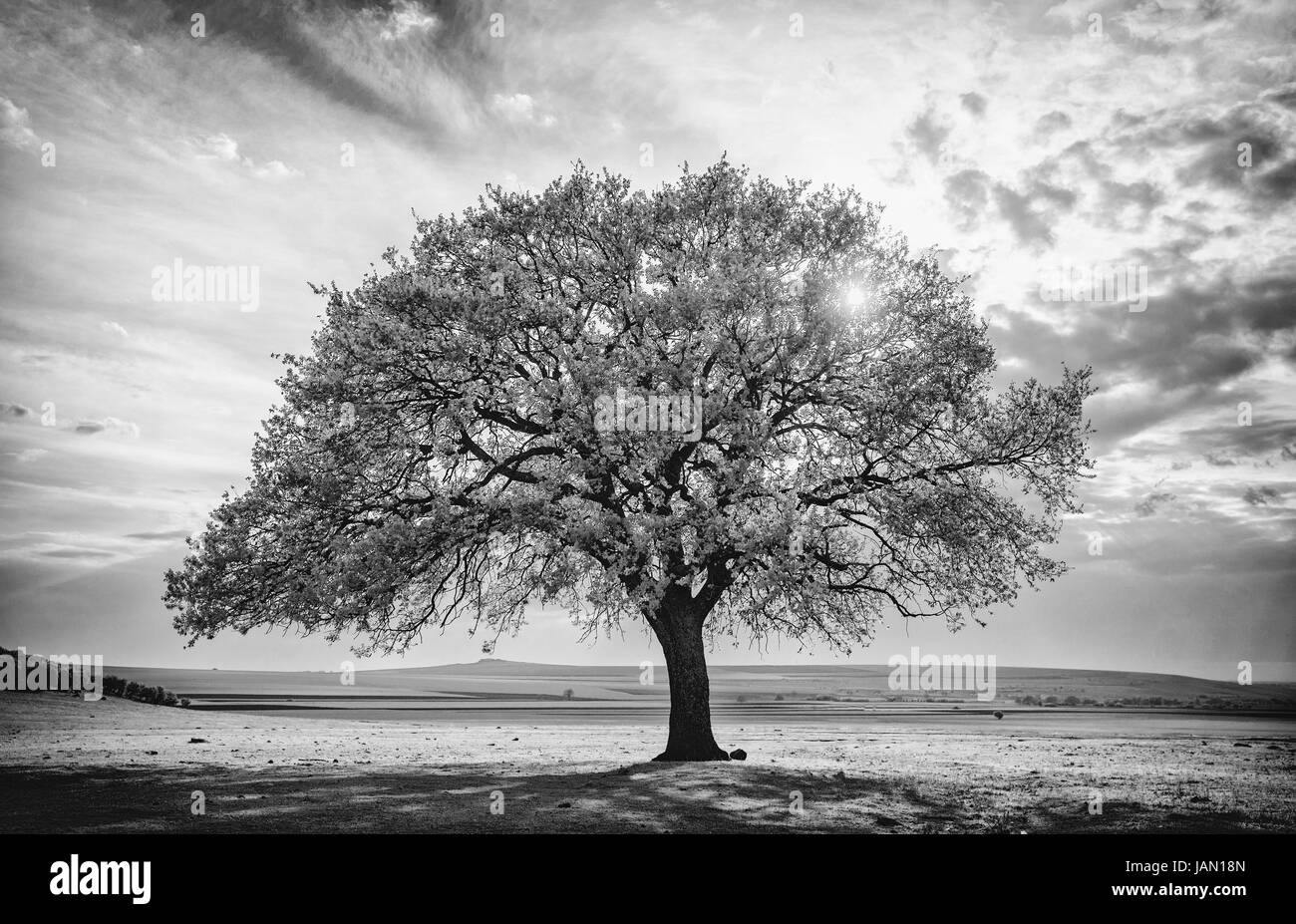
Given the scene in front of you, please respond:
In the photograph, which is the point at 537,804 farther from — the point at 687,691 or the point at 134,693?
the point at 134,693

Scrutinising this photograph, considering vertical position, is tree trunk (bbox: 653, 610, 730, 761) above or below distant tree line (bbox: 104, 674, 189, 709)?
above

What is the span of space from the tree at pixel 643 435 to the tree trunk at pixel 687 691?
7 centimetres

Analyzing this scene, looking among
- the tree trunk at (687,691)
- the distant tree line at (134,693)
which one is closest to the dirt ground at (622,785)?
the tree trunk at (687,691)

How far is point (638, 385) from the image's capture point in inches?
997

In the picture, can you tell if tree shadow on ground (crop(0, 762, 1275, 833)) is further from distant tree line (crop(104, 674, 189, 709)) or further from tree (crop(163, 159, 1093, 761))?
distant tree line (crop(104, 674, 189, 709))

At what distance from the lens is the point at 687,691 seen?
2817 cm

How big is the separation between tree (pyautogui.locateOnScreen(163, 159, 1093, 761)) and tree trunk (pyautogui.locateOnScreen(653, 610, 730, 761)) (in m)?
0.07

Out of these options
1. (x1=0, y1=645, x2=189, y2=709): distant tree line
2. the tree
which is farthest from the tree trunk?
(x1=0, y1=645, x2=189, y2=709): distant tree line

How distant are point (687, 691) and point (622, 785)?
6.76 meters

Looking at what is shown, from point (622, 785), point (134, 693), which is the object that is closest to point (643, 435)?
point (622, 785)

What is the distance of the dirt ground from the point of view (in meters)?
16.7
